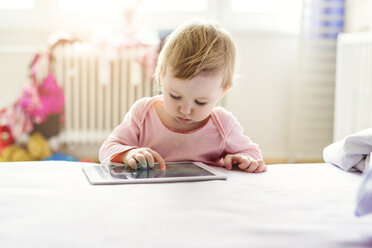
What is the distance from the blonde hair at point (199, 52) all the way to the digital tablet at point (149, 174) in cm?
21

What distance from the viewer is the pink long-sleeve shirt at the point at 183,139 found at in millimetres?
1157

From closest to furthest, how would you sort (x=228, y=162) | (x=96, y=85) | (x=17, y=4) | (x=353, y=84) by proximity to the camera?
(x=228, y=162) → (x=353, y=84) → (x=96, y=85) → (x=17, y=4)

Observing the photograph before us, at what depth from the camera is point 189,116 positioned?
3.60 ft

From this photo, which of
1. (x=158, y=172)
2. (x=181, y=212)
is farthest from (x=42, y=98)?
(x=181, y=212)

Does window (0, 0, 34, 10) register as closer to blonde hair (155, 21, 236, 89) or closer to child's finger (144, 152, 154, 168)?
blonde hair (155, 21, 236, 89)

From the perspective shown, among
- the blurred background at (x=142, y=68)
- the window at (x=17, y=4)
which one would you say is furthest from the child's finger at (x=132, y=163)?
the window at (x=17, y=4)

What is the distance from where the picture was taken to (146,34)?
2820 mm

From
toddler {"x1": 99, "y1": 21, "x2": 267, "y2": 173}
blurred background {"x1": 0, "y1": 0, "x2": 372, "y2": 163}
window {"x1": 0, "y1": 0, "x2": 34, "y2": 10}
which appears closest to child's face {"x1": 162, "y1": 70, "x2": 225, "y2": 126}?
toddler {"x1": 99, "y1": 21, "x2": 267, "y2": 173}

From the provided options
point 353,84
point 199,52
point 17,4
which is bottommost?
point 353,84

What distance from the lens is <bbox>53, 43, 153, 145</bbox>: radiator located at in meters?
2.73

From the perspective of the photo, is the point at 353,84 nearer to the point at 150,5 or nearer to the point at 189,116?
the point at 150,5

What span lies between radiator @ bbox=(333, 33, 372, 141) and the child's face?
144cm

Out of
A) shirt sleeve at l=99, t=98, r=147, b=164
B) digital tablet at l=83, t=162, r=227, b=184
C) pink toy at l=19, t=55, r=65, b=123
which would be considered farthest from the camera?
pink toy at l=19, t=55, r=65, b=123

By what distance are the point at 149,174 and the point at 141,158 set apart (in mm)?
56
